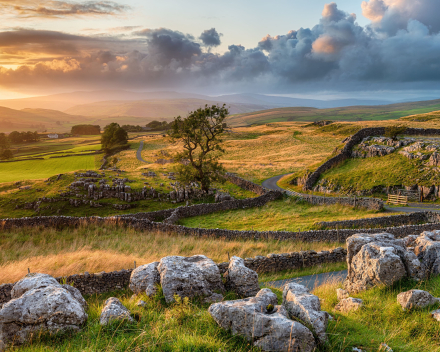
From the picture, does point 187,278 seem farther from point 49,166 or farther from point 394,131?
point 49,166

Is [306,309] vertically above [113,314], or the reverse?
[306,309]

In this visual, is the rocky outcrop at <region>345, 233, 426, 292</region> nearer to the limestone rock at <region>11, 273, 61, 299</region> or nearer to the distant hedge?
the limestone rock at <region>11, 273, 61, 299</region>

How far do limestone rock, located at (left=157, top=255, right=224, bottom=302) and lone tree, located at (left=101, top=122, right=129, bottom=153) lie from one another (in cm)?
10460

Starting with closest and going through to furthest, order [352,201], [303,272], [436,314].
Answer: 1. [436,314]
2. [303,272]
3. [352,201]

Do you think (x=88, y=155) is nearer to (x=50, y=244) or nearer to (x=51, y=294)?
(x=50, y=244)

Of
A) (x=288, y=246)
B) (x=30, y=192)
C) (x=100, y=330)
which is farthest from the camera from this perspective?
(x=30, y=192)

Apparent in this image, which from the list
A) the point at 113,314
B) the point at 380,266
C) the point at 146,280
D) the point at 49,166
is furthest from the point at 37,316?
the point at 49,166

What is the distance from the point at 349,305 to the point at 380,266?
2024 mm

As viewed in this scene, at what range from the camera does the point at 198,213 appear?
37.4 meters

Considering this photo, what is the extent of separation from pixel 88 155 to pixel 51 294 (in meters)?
99.8

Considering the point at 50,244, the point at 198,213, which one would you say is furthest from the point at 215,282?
the point at 198,213

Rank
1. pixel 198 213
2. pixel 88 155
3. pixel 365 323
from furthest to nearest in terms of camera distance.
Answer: pixel 88 155, pixel 198 213, pixel 365 323

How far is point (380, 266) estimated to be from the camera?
9.25 m

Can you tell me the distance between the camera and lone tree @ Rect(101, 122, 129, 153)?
347ft
